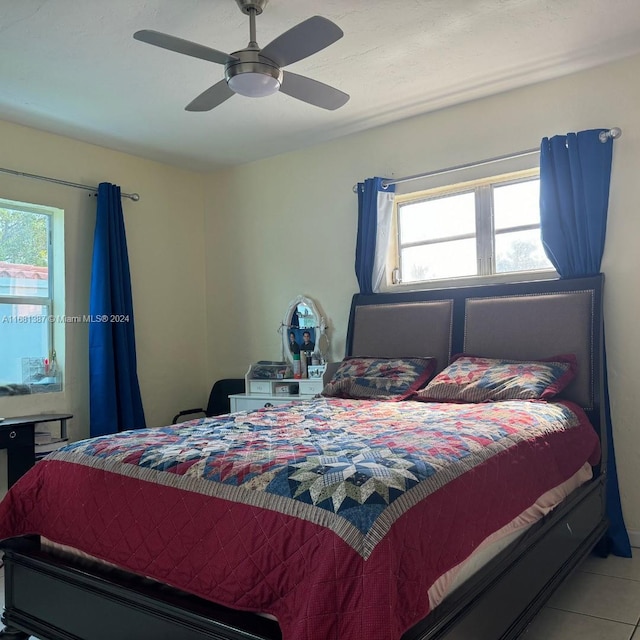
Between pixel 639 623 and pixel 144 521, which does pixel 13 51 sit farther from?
pixel 639 623

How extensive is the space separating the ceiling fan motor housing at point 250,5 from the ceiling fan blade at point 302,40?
1.19 ft

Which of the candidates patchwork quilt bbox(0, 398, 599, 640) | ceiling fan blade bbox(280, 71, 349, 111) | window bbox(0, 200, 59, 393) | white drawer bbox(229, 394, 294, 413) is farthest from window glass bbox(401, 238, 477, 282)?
window bbox(0, 200, 59, 393)

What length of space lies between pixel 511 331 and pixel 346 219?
1.56 meters

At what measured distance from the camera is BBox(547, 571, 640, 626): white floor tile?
2426 mm

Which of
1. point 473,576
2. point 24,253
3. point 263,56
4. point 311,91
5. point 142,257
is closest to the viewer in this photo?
point 473,576

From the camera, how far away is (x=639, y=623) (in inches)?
91.6

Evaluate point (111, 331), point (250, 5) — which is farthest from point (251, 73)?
point (111, 331)

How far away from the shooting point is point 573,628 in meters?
2.32

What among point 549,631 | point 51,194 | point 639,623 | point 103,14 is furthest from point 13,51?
point 639,623

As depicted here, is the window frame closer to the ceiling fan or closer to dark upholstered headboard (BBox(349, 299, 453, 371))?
dark upholstered headboard (BBox(349, 299, 453, 371))

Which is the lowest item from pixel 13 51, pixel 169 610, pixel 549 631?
pixel 549 631

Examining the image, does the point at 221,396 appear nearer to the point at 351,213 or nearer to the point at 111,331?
the point at 111,331

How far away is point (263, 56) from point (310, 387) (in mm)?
2384

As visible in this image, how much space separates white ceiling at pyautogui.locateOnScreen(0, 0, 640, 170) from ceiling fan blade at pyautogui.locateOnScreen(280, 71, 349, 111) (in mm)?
353
